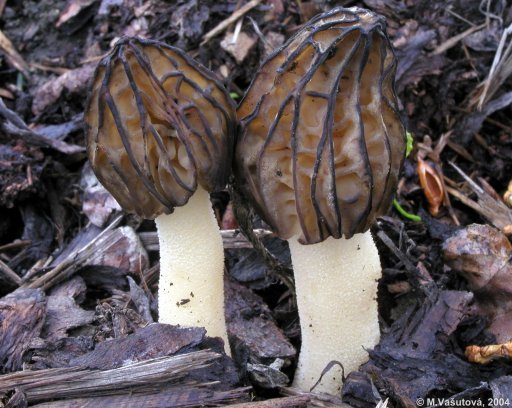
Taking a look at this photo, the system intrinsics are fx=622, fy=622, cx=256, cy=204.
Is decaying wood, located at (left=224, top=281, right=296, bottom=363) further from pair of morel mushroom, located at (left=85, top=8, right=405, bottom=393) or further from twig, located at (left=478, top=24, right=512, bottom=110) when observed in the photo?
twig, located at (left=478, top=24, right=512, bottom=110)

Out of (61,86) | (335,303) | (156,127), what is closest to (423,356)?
(335,303)

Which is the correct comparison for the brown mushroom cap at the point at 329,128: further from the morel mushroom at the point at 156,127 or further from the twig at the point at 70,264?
the twig at the point at 70,264

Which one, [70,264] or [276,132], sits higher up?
[276,132]

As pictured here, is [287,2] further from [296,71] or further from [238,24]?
[296,71]

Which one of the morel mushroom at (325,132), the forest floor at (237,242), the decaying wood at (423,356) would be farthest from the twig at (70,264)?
the decaying wood at (423,356)

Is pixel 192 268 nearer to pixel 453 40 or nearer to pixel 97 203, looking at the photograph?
pixel 97 203

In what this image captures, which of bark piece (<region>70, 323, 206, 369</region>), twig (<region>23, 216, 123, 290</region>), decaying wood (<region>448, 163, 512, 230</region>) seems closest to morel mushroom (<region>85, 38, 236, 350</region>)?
bark piece (<region>70, 323, 206, 369</region>)
